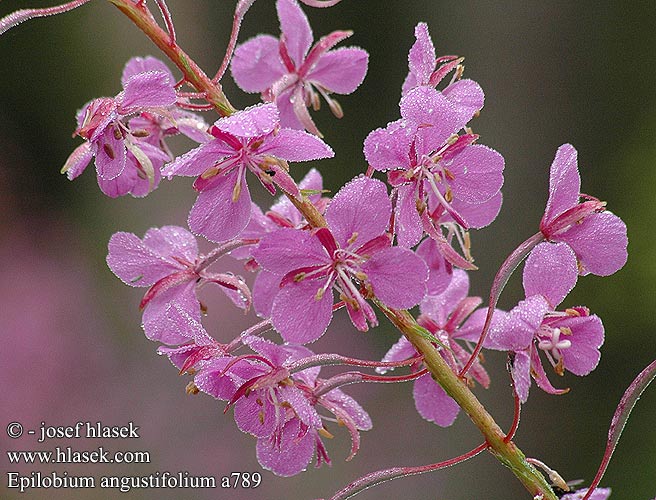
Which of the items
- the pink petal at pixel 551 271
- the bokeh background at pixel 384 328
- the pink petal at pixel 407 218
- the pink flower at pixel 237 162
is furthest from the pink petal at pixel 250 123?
the bokeh background at pixel 384 328

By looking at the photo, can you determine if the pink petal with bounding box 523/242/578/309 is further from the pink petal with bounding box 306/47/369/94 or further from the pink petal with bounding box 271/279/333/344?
the pink petal with bounding box 306/47/369/94

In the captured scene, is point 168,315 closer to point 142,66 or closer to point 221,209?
point 221,209

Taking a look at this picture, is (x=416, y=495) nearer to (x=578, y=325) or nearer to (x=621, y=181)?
(x=621, y=181)

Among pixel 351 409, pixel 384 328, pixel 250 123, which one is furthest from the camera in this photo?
pixel 384 328

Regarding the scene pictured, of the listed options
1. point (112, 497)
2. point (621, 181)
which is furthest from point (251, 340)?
point (621, 181)

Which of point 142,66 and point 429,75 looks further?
point 142,66

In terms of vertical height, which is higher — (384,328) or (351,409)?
(351,409)

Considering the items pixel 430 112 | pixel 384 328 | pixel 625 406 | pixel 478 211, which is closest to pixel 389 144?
pixel 430 112

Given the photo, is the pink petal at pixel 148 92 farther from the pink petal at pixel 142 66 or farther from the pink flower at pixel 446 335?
the pink flower at pixel 446 335
